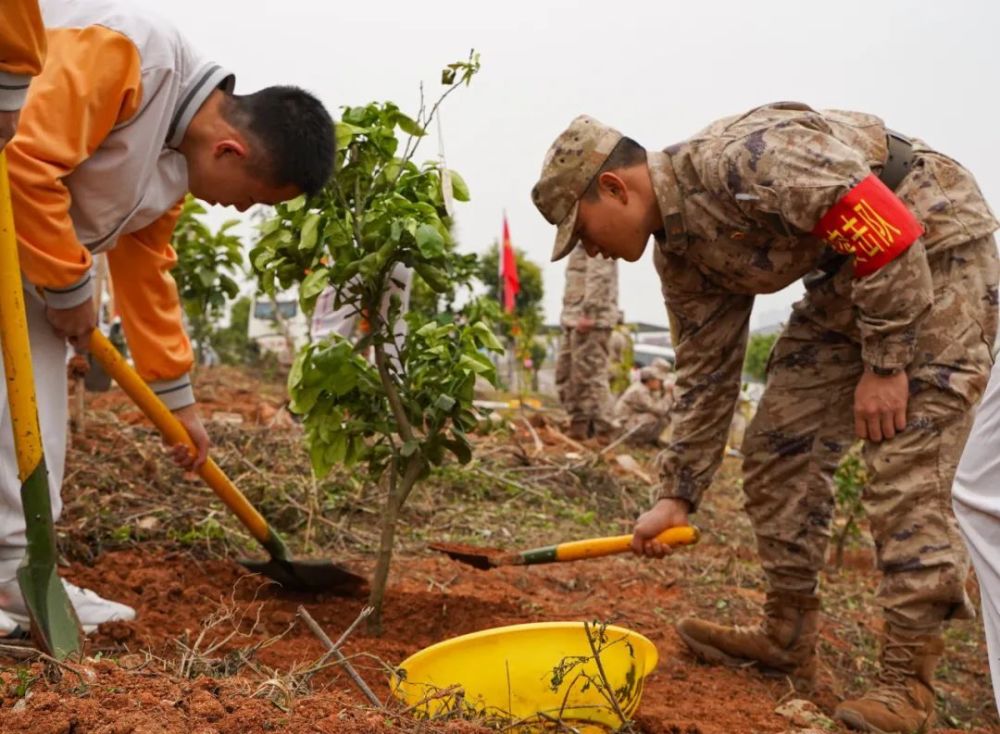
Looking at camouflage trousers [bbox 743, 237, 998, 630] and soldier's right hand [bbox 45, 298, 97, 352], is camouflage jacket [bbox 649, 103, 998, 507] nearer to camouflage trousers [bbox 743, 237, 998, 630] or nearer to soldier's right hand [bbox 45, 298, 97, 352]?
camouflage trousers [bbox 743, 237, 998, 630]

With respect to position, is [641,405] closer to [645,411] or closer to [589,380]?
[645,411]

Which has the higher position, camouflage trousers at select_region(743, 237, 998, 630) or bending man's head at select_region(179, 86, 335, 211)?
bending man's head at select_region(179, 86, 335, 211)

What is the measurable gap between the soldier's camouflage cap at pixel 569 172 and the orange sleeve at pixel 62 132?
116 centimetres

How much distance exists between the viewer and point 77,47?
8.70 ft

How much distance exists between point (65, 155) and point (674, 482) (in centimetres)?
210

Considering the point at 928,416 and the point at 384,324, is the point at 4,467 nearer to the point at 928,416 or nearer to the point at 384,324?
the point at 384,324

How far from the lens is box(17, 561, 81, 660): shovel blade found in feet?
7.89

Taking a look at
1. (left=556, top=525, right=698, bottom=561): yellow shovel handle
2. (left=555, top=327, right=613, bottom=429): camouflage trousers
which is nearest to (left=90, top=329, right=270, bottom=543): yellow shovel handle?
(left=556, top=525, right=698, bottom=561): yellow shovel handle

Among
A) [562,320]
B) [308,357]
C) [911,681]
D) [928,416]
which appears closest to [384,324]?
[308,357]

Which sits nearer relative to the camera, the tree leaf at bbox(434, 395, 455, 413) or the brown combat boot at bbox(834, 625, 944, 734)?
the brown combat boot at bbox(834, 625, 944, 734)

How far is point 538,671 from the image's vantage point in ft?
7.95

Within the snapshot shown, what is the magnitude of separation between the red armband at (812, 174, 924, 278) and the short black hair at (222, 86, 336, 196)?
A: 1.40 meters

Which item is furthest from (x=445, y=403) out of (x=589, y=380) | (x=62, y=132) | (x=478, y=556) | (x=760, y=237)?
(x=589, y=380)

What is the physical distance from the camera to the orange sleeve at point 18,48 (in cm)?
162
